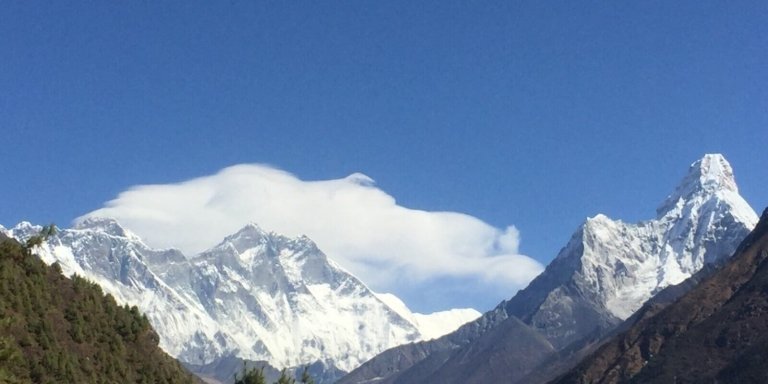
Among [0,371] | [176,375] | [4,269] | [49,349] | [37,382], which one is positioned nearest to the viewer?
[0,371]

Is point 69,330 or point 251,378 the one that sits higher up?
point 69,330

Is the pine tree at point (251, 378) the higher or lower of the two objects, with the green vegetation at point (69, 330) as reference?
lower

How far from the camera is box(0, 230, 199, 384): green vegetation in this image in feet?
454

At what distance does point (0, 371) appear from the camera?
2611 inches

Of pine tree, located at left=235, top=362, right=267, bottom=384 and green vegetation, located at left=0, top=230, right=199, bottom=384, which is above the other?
green vegetation, located at left=0, top=230, right=199, bottom=384

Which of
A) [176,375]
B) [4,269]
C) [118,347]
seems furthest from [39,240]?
[176,375]

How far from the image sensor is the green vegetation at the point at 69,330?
13838cm

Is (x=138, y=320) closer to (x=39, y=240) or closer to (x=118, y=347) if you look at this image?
(x=118, y=347)

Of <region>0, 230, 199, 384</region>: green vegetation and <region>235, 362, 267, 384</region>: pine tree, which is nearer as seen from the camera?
<region>0, 230, 199, 384</region>: green vegetation

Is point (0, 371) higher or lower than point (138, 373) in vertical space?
lower

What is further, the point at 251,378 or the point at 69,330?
the point at 69,330

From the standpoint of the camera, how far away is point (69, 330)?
157 m

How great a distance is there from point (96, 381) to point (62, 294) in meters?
31.1

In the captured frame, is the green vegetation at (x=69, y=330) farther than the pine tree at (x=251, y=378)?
No
